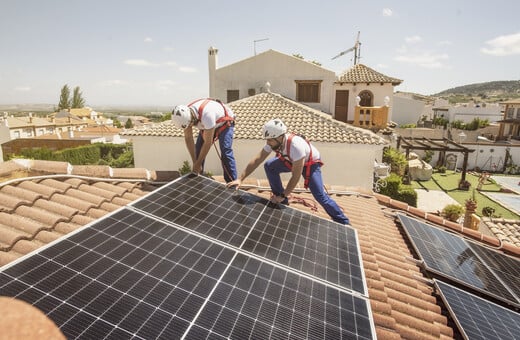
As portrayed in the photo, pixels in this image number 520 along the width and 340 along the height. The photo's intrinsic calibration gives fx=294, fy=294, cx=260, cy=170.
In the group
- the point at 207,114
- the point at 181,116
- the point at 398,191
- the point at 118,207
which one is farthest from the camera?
the point at 398,191

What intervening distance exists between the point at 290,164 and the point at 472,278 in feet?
12.4

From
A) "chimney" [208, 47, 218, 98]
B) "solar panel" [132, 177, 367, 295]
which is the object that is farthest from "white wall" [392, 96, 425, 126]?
"solar panel" [132, 177, 367, 295]

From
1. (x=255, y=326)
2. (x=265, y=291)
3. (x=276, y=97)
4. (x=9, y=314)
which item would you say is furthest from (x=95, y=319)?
(x=276, y=97)

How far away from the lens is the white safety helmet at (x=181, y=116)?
5.84m

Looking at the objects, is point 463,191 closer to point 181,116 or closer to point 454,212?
point 454,212

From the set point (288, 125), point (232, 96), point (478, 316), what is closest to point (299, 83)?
point (232, 96)

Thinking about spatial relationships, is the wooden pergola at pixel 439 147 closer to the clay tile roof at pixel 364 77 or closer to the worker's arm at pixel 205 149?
the clay tile roof at pixel 364 77

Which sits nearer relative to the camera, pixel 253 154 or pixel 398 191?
pixel 253 154

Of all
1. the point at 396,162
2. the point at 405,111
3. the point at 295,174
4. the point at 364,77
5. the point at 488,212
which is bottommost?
the point at 488,212

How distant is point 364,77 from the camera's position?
26562mm

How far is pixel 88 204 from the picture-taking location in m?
4.57

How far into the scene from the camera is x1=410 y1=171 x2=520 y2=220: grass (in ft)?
68.2

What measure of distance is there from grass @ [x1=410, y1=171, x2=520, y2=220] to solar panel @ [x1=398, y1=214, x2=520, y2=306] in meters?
17.1

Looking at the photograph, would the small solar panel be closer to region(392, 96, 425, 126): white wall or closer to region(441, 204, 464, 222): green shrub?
region(441, 204, 464, 222): green shrub
